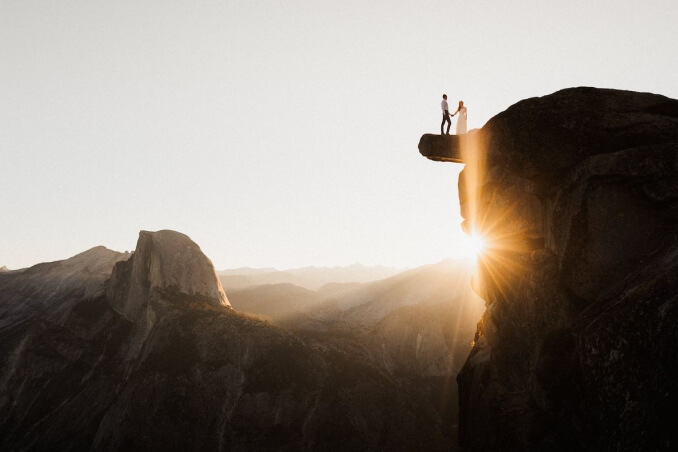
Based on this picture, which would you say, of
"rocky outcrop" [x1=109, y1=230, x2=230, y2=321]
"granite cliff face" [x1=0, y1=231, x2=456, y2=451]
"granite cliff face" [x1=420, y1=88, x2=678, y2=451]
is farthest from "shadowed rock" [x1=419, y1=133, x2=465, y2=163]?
"rocky outcrop" [x1=109, y1=230, x2=230, y2=321]

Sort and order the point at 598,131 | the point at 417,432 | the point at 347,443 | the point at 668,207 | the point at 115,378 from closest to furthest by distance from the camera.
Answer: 1. the point at 668,207
2. the point at 598,131
3. the point at 347,443
4. the point at 417,432
5. the point at 115,378

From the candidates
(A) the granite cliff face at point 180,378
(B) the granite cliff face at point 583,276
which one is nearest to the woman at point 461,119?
(B) the granite cliff face at point 583,276

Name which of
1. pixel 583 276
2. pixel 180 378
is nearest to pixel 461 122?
pixel 583 276

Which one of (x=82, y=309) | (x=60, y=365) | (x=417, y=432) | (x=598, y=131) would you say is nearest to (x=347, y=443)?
(x=417, y=432)

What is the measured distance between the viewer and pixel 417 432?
40.5 m

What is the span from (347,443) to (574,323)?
3372 cm

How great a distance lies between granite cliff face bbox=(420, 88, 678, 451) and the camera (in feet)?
26.2

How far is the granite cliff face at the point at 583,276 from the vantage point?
798cm

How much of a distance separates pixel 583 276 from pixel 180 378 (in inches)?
1686

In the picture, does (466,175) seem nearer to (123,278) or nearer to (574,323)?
(574,323)

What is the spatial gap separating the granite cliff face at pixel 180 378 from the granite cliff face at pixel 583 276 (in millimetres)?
25046

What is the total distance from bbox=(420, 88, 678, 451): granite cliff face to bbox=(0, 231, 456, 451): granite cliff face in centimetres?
2505

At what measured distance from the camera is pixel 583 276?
469 inches

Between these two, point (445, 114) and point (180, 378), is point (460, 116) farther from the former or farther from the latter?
point (180, 378)
